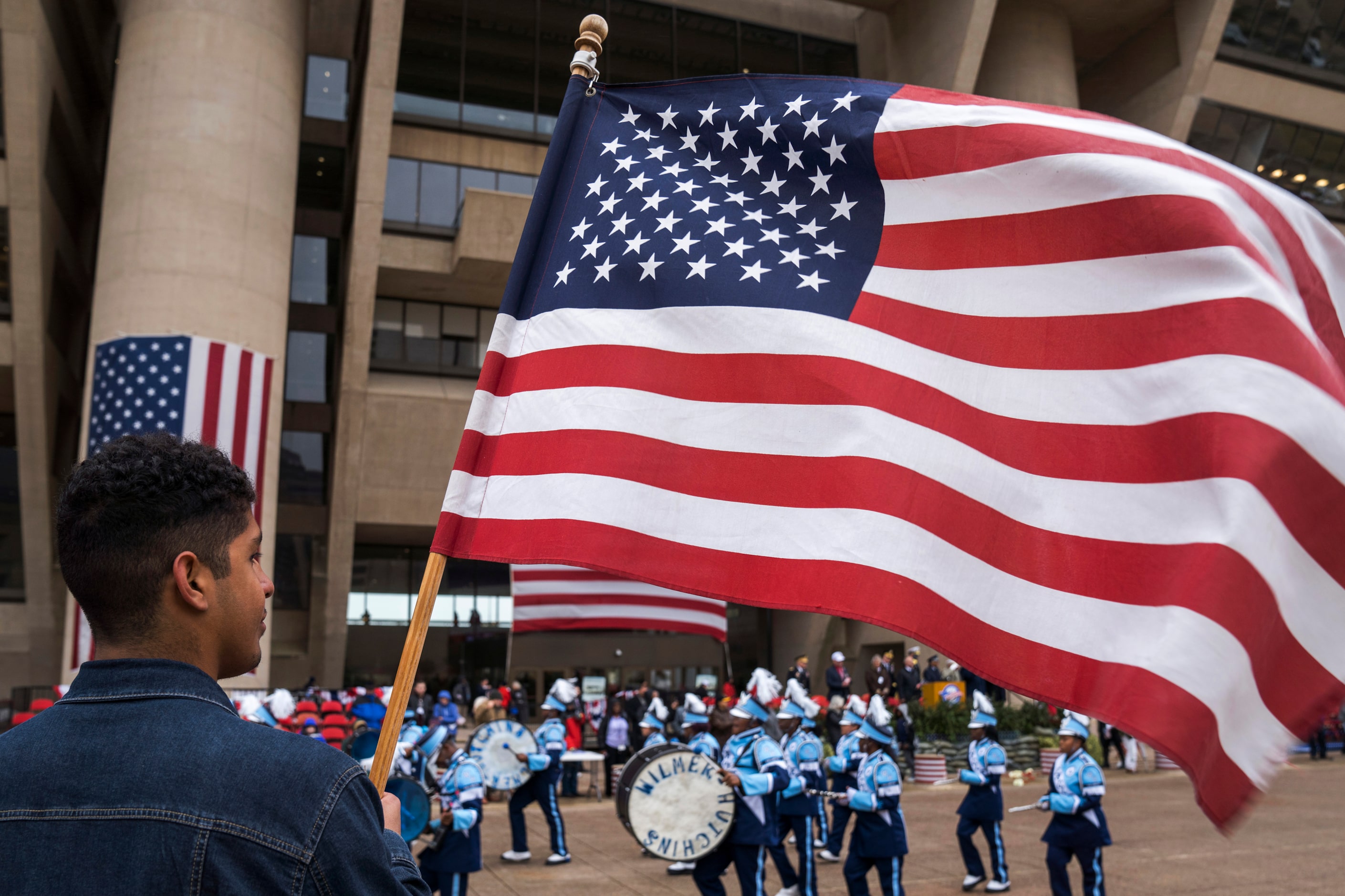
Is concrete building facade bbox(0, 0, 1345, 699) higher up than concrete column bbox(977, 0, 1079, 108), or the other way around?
concrete column bbox(977, 0, 1079, 108)

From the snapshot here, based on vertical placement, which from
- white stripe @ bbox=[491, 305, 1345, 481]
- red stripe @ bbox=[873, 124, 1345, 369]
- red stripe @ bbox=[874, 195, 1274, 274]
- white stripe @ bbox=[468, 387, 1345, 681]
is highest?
red stripe @ bbox=[873, 124, 1345, 369]

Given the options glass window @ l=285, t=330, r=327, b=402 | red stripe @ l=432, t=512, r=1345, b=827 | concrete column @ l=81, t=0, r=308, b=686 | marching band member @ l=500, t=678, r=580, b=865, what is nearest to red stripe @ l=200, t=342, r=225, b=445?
concrete column @ l=81, t=0, r=308, b=686

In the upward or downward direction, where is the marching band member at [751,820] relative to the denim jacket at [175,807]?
downward

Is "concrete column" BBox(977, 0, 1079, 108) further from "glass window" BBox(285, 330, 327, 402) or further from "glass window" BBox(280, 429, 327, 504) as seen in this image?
"glass window" BBox(280, 429, 327, 504)

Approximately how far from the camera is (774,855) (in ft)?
32.6

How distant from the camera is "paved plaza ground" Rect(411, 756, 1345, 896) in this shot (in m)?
10.5

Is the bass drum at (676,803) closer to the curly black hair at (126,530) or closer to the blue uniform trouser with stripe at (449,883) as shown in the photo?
the blue uniform trouser with stripe at (449,883)

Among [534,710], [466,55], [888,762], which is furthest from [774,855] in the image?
[466,55]

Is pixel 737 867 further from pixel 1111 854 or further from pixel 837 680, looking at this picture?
pixel 837 680

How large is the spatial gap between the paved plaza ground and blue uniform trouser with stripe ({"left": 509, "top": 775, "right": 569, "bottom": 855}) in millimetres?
279

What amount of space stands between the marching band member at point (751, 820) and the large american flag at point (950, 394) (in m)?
5.40

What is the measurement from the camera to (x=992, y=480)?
328 centimetres

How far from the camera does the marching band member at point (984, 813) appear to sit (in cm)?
1038

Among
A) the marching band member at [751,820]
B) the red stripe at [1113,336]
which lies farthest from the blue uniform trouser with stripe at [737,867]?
the red stripe at [1113,336]
